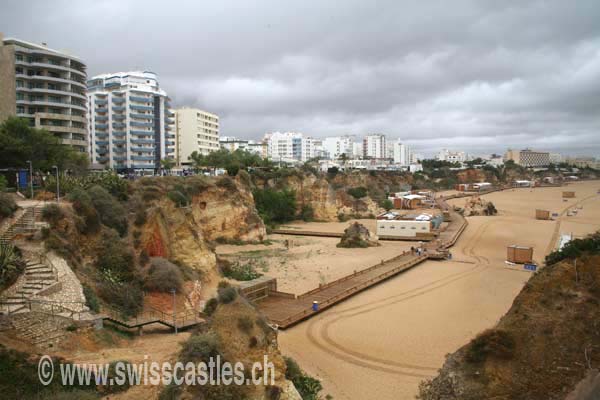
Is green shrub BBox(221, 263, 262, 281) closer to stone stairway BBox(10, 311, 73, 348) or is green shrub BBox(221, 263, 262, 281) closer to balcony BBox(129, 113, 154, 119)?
stone stairway BBox(10, 311, 73, 348)

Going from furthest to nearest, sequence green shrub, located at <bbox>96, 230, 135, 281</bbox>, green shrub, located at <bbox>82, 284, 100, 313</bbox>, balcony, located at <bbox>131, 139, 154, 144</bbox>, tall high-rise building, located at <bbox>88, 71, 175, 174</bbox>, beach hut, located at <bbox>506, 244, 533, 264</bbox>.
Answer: balcony, located at <bbox>131, 139, 154, 144</bbox> < tall high-rise building, located at <bbox>88, 71, 175, 174</bbox> < beach hut, located at <bbox>506, 244, 533, 264</bbox> < green shrub, located at <bbox>96, 230, 135, 281</bbox> < green shrub, located at <bbox>82, 284, 100, 313</bbox>

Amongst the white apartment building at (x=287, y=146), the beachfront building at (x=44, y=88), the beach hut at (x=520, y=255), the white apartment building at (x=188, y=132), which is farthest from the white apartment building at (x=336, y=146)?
the beach hut at (x=520, y=255)

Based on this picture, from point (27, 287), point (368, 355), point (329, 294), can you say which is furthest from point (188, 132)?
point (368, 355)

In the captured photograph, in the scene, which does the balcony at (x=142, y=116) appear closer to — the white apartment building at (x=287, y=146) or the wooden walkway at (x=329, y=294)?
the wooden walkway at (x=329, y=294)

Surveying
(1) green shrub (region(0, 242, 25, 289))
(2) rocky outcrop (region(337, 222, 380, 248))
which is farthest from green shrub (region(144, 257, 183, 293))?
(2) rocky outcrop (region(337, 222, 380, 248))

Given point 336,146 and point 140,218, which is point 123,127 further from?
point 336,146

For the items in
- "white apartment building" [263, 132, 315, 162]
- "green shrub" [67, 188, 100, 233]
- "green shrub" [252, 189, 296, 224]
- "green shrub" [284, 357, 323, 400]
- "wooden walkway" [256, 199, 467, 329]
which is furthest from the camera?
"white apartment building" [263, 132, 315, 162]
